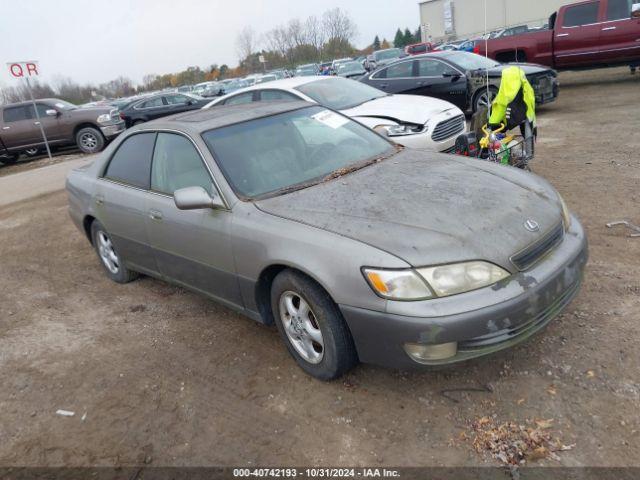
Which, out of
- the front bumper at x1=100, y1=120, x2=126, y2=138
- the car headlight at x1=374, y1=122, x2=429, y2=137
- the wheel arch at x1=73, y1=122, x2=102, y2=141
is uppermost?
the wheel arch at x1=73, y1=122, x2=102, y2=141

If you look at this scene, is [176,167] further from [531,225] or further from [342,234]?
[531,225]

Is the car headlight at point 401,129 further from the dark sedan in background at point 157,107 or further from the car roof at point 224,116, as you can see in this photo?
the dark sedan in background at point 157,107

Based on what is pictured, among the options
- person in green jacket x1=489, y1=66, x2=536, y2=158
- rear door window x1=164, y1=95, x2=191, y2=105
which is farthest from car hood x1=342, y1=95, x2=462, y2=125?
rear door window x1=164, y1=95, x2=191, y2=105

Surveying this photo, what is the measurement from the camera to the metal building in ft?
155

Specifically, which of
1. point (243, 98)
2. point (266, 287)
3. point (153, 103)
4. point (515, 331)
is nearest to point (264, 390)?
point (266, 287)

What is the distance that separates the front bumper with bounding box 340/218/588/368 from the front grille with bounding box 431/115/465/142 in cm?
430

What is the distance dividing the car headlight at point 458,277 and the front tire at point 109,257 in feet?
10.5

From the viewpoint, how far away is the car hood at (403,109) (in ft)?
22.6

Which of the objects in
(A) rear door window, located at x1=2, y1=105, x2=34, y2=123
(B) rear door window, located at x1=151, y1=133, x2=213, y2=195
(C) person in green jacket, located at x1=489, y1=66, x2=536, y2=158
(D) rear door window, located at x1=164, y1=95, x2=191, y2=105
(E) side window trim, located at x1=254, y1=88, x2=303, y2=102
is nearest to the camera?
(B) rear door window, located at x1=151, y1=133, x2=213, y2=195

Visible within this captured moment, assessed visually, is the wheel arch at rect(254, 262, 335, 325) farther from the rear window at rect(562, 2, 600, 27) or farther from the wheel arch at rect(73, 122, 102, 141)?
the wheel arch at rect(73, 122, 102, 141)

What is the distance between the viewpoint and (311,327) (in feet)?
9.43

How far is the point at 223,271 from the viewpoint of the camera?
3299 mm

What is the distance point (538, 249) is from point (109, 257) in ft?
12.7

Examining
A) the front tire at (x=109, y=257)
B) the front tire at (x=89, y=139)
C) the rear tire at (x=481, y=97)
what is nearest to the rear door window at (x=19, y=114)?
the front tire at (x=89, y=139)
